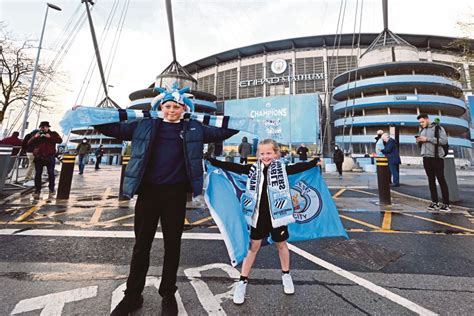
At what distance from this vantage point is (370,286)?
7.77 feet

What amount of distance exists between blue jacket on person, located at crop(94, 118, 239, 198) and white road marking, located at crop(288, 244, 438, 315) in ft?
6.38

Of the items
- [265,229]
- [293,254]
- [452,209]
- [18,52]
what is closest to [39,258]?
[265,229]

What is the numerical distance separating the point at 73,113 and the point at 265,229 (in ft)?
8.03

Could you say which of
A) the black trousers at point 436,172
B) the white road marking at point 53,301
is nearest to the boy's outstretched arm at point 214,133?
the white road marking at point 53,301

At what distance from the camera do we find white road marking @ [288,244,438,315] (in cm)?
200

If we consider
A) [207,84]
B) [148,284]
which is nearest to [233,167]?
[148,284]

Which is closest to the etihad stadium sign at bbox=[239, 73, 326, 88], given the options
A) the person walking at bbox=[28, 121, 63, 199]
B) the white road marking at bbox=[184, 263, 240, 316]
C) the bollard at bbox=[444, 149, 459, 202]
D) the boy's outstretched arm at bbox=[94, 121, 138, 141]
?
the bollard at bbox=[444, 149, 459, 202]

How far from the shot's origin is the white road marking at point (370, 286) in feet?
6.55

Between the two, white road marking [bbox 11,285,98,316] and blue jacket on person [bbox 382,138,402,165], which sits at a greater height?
blue jacket on person [bbox 382,138,402,165]

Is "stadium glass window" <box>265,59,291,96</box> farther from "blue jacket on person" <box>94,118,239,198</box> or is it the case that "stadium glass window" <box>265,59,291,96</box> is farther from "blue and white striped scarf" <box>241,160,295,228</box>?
"blue jacket on person" <box>94,118,239,198</box>

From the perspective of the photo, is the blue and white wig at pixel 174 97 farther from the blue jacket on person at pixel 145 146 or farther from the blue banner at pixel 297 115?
the blue banner at pixel 297 115

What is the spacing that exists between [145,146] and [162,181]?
0.36m

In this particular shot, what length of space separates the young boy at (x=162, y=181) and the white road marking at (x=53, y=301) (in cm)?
60

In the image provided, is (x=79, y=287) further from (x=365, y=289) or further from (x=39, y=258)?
(x=365, y=289)
